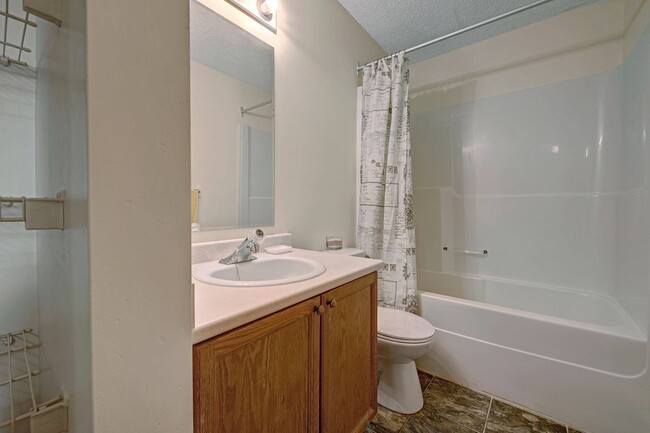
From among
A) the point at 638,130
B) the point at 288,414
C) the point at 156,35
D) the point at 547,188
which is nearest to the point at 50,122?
the point at 156,35

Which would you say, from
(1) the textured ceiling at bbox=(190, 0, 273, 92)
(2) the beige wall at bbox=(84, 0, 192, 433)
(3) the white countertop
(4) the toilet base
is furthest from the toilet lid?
(1) the textured ceiling at bbox=(190, 0, 273, 92)

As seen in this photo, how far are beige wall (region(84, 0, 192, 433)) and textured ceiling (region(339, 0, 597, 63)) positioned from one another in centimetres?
187

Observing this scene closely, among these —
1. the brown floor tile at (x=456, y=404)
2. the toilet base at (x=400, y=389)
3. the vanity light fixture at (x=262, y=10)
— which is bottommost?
the brown floor tile at (x=456, y=404)

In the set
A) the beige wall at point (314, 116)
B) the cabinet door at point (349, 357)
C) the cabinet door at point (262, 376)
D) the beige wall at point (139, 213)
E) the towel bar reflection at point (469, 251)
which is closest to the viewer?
the beige wall at point (139, 213)

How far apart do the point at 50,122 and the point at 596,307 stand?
274cm

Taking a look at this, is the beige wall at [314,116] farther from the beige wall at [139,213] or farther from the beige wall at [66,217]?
the beige wall at [139,213]

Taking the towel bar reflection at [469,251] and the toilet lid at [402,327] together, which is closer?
the toilet lid at [402,327]

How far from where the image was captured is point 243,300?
67cm

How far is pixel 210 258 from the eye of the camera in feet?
3.71

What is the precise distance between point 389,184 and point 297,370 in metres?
1.37

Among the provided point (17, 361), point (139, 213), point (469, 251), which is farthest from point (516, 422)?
point (17, 361)

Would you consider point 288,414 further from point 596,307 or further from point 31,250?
point 596,307

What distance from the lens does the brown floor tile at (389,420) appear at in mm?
1248

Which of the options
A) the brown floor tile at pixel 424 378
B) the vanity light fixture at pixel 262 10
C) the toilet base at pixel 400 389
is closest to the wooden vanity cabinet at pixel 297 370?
the toilet base at pixel 400 389
